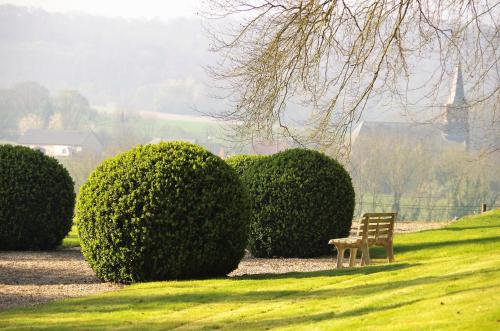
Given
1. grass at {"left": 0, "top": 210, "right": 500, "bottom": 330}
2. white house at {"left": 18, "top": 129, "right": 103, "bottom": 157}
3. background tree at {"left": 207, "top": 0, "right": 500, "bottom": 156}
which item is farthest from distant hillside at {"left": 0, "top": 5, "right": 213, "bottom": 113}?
grass at {"left": 0, "top": 210, "right": 500, "bottom": 330}

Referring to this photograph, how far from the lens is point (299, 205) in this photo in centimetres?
1755

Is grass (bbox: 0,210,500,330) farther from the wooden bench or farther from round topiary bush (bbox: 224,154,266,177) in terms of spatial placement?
round topiary bush (bbox: 224,154,266,177)

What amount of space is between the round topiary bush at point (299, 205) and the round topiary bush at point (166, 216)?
177 inches

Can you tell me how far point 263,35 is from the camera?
1596 cm

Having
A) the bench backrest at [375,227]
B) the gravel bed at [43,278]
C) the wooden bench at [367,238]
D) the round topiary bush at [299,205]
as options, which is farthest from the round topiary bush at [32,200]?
the bench backrest at [375,227]

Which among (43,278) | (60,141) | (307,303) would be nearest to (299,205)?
(43,278)

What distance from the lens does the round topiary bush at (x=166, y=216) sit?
12.6 m

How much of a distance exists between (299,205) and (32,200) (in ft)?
19.4

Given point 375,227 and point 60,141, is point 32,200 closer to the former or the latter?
point 375,227

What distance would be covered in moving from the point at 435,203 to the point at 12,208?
66027mm

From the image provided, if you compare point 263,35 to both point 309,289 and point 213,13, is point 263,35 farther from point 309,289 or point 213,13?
point 309,289

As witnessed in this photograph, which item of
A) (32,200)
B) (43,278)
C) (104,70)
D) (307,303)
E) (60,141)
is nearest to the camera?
(307,303)

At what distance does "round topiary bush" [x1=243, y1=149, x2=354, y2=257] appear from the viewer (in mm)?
17531

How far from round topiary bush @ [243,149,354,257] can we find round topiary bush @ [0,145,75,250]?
4433 mm
